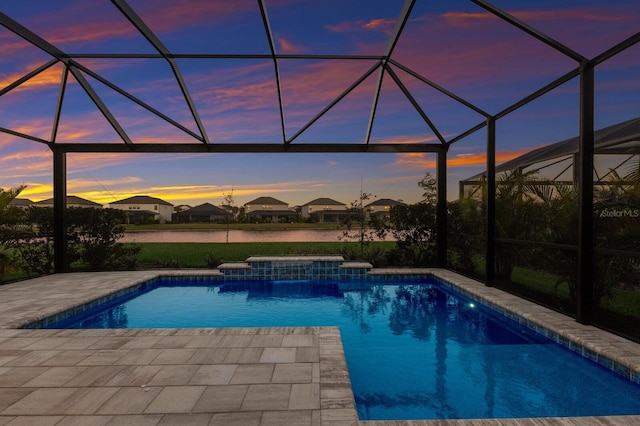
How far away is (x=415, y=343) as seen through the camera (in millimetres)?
5863

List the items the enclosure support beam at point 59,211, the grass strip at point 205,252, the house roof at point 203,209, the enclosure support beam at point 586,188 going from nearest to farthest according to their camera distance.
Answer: the enclosure support beam at point 586,188 < the enclosure support beam at point 59,211 < the grass strip at point 205,252 < the house roof at point 203,209

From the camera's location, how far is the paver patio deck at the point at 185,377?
3.00 m

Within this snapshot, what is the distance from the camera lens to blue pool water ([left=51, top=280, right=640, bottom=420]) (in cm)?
386

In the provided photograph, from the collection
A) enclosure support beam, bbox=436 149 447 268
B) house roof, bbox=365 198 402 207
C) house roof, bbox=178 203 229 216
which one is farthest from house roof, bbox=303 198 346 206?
enclosure support beam, bbox=436 149 447 268

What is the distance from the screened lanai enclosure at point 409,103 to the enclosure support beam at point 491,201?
30 mm

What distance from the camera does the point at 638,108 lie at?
19.9ft

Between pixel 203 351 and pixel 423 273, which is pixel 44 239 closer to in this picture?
pixel 203 351

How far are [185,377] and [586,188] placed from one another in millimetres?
5626

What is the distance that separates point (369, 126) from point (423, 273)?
167 inches

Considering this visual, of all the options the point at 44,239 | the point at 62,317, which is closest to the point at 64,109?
the point at 44,239

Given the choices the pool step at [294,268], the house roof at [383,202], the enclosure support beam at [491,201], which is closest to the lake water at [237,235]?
the house roof at [383,202]

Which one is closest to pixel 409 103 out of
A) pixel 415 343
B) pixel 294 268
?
pixel 294 268

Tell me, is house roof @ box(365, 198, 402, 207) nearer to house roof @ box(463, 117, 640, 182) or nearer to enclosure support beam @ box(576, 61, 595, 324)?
house roof @ box(463, 117, 640, 182)

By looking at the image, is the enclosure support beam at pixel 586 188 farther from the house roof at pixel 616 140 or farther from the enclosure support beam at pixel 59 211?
the enclosure support beam at pixel 59 211
